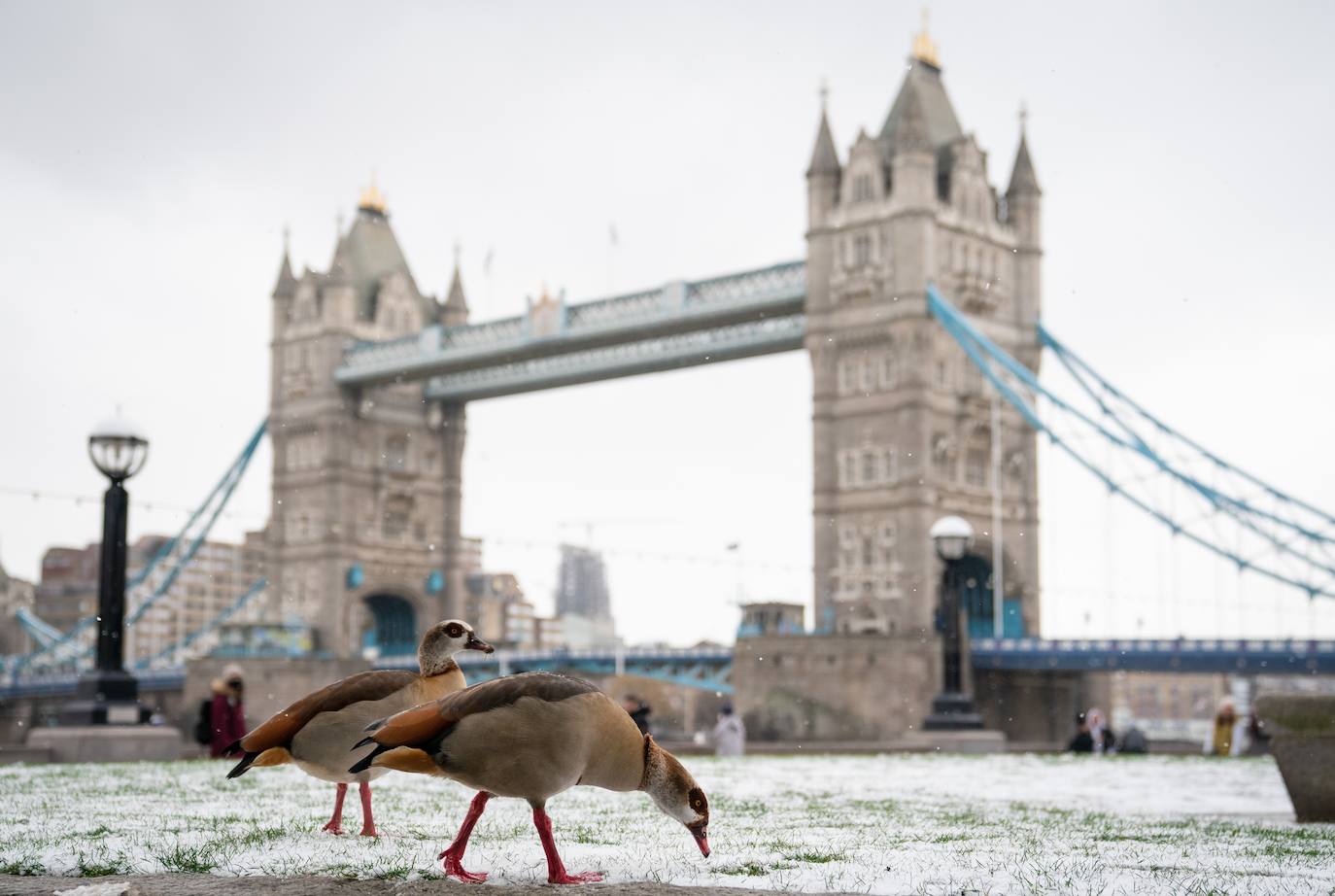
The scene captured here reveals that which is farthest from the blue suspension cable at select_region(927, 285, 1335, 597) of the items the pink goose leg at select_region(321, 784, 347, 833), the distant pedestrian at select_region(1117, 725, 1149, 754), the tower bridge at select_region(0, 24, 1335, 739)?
the pink goose leg at select_region(321, 784, 347, 833)

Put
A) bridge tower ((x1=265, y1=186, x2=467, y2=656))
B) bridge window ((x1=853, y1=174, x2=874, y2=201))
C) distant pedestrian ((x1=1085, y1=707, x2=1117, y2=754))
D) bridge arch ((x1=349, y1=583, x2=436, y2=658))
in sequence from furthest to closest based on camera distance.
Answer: bridge arch ((x1=349, y1=583, x2=436, y2=658)) → bridge tower ((x1=265, y1=186, x2=467, y2=656)) → bridge window ((x1=853, y1=174, x2=874, y2=201)) → distant pedestrian ((x1=1085, y1=707, x2=1117, y2=754))

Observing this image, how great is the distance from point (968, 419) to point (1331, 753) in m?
44.0

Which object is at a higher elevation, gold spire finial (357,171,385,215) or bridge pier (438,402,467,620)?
gold spire finial (357,171,385,215)

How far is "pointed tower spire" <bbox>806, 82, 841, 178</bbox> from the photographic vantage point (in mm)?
54000

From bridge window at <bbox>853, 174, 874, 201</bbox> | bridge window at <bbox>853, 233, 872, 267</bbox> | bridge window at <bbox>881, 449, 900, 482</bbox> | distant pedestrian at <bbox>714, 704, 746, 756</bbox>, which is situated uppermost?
bridge window at <bbox>853, 174, 874, 201</bbox>

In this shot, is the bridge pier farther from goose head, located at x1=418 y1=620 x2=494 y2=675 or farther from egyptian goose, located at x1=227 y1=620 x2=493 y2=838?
goose head, located at x1=418 y1=620 x2=494 y2=675

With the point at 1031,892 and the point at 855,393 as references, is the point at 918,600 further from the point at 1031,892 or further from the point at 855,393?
the point at 1031,892

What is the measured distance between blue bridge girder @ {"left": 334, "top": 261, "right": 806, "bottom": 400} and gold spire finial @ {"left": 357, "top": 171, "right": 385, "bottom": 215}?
10.5m

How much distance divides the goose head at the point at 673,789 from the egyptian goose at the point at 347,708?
82cm

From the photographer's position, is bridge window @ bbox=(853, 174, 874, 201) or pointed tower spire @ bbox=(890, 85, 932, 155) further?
bridge window @ bbox=(853, 174, 874, 201)

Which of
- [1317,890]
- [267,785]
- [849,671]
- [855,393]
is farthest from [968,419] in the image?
[1317,890]

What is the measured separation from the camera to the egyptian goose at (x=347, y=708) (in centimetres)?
578

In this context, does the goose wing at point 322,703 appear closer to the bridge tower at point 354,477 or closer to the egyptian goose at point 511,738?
the egyptian goose at point 511,738

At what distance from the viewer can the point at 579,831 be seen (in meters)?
6.76
